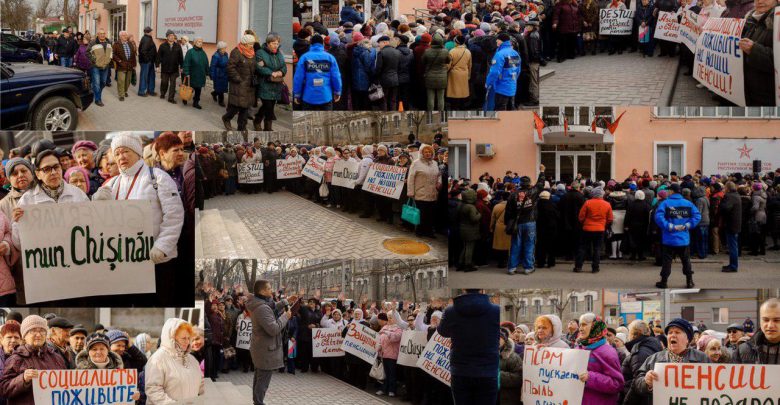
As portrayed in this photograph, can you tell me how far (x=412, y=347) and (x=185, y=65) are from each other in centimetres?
397

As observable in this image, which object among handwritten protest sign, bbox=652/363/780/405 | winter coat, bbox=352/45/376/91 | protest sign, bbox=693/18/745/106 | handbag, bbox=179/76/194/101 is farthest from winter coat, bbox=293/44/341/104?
handwritten protest sign, bbox=652/363/780/405

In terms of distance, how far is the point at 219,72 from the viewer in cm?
936

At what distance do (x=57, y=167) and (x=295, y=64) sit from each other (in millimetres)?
2871

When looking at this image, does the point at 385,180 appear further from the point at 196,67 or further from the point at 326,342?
the point at 196,67

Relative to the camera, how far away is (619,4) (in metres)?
9.36

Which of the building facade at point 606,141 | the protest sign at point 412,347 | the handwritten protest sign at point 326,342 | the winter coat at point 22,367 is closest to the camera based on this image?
the winter coat at point 22,367

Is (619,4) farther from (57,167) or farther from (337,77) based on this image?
(57,167)

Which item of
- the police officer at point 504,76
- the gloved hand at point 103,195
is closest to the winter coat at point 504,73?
the police officer at point 504,76

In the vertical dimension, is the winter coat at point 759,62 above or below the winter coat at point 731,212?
above

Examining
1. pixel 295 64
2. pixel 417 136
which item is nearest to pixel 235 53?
pixel 295 64

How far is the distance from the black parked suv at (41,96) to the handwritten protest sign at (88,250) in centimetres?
132

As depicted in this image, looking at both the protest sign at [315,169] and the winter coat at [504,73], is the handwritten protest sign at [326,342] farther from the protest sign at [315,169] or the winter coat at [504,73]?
the winter coat at [504,73]

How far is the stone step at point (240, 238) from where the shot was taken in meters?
8.45

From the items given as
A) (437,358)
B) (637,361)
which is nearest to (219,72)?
(437,358)
